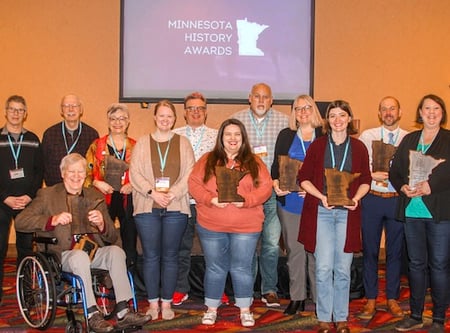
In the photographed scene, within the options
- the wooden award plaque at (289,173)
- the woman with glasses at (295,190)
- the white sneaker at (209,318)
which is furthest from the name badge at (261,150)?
the white sneaker at (209,318)

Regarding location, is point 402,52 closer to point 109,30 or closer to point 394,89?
point 394,89

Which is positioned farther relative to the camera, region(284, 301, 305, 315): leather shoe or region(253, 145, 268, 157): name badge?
region(253, 145, 268, 157): name badge

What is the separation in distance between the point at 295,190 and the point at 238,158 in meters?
0.48

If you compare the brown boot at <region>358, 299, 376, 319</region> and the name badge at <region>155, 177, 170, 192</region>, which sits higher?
the name badge at <region>155, 177, 170, 192</region>

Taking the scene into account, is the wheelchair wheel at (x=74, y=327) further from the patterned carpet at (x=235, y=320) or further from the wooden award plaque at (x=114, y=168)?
the wooden award plaque at (x=114, y=168)

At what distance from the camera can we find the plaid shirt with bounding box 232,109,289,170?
460 cm

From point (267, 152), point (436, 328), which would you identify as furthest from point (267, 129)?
point (436, 328)

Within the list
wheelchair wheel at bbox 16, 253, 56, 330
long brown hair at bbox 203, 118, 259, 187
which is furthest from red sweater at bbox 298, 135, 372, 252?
wheelchair wheel at bbox 16, 253, 56, 330

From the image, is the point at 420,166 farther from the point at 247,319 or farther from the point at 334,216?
the point at 247,319

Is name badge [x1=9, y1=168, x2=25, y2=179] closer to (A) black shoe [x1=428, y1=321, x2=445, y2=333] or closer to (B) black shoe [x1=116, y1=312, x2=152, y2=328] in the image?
(B) black shoe [x1=116, y1=312, x2=152, y2=328]

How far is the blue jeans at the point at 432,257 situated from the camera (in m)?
3.79

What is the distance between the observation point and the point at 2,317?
13.9 ft

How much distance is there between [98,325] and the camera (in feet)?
11.5

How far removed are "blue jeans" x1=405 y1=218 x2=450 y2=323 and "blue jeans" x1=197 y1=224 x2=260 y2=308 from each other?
3.57 feet
